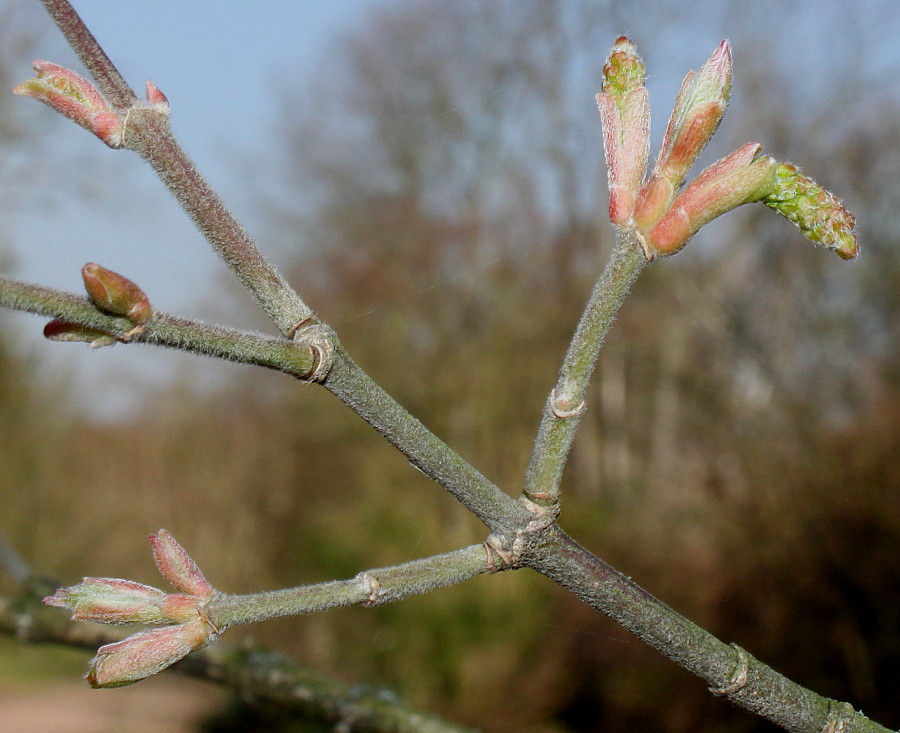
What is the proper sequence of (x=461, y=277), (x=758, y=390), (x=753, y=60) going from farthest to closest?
(x=461, y=277)
(x=758, y=390)
(x=753, y=60)

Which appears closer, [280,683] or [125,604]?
[125,604]

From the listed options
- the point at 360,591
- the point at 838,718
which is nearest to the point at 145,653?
the point at 360,591

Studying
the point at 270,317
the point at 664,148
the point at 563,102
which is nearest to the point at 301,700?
the point at 270,317

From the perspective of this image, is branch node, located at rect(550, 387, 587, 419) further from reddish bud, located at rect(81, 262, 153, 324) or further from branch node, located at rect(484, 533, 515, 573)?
reddish bud, located at rect(81, 262, 153, 324)

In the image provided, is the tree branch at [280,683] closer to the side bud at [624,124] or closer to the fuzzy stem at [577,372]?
the fuzzy stem at [577,372]

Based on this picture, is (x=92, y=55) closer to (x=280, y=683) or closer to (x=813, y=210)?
(x=813, y=210)

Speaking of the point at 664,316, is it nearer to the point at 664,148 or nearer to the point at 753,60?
the point at 753,60
